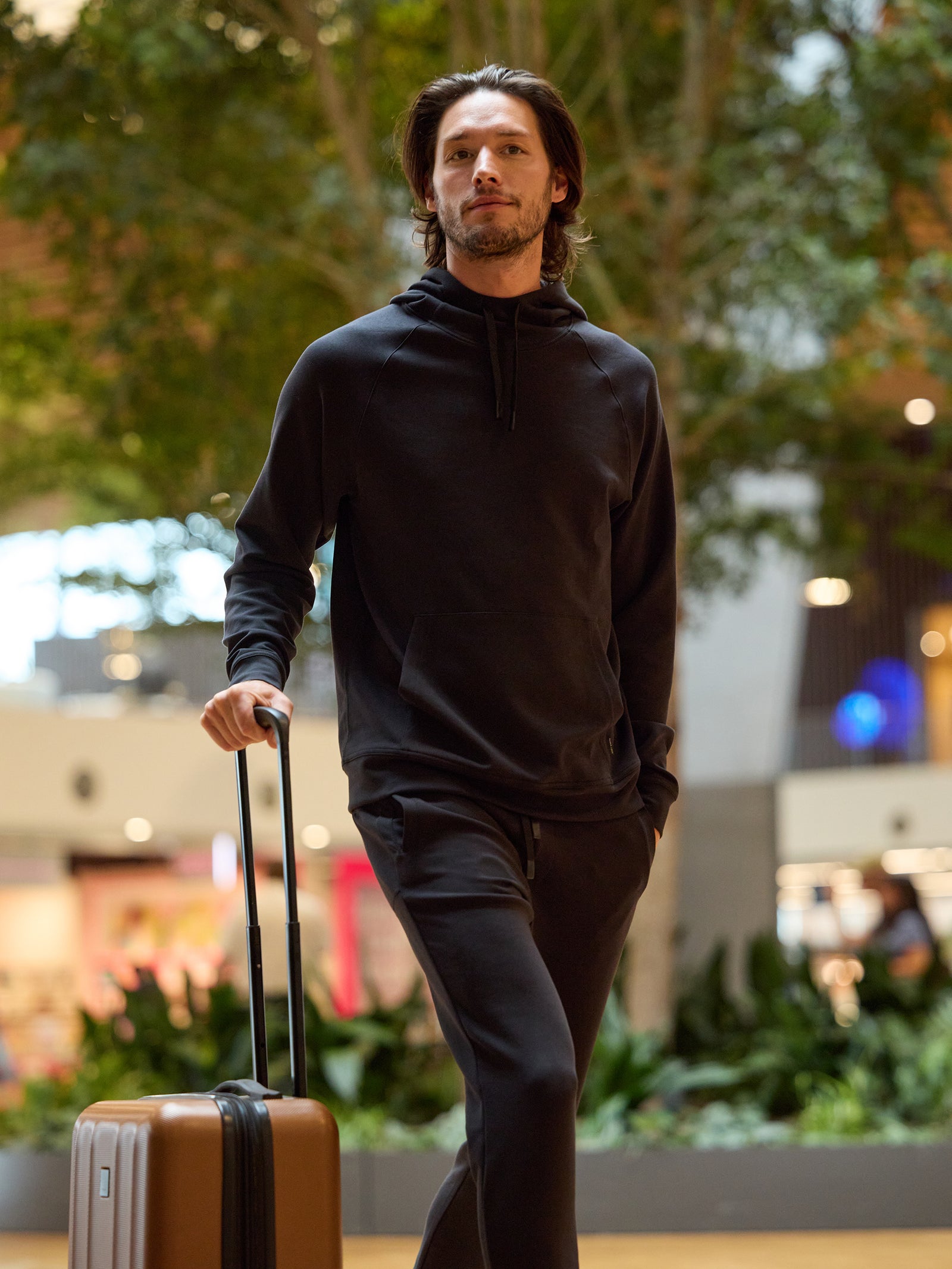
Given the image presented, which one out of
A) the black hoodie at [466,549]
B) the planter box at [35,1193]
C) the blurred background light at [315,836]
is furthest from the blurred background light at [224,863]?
the black hoodie at [466,549]

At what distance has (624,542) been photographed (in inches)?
83.4

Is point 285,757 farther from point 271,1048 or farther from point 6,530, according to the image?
point 6,530

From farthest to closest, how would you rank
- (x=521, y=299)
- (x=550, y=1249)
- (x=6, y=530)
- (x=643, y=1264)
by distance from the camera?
(x=6, y=530), (x=643, y=1264), (x=521, y=299), (x=550, y=1249)

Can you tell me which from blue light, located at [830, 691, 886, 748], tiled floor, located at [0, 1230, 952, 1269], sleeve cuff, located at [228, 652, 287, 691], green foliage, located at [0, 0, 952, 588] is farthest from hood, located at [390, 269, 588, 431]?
blue light, located at [830, 691, 886, 748]

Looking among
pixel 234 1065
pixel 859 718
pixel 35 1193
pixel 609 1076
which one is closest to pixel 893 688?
pixel 859 718

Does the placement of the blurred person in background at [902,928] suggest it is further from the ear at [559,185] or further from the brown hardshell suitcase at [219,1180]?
the brown hardshell suitcase at [219,1180]

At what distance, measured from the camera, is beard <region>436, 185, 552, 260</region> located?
195cm

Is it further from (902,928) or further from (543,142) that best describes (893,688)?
(543,142)

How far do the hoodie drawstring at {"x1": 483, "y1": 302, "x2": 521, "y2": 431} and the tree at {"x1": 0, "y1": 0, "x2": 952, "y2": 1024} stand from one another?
3.81 meters

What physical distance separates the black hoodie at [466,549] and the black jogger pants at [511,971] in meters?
0.04

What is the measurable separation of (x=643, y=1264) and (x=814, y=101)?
15.5 feet

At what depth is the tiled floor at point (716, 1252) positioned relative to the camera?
3.65 meters

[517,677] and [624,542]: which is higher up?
[624,542]

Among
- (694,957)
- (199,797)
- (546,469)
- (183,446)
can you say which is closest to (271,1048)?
(183,446)
